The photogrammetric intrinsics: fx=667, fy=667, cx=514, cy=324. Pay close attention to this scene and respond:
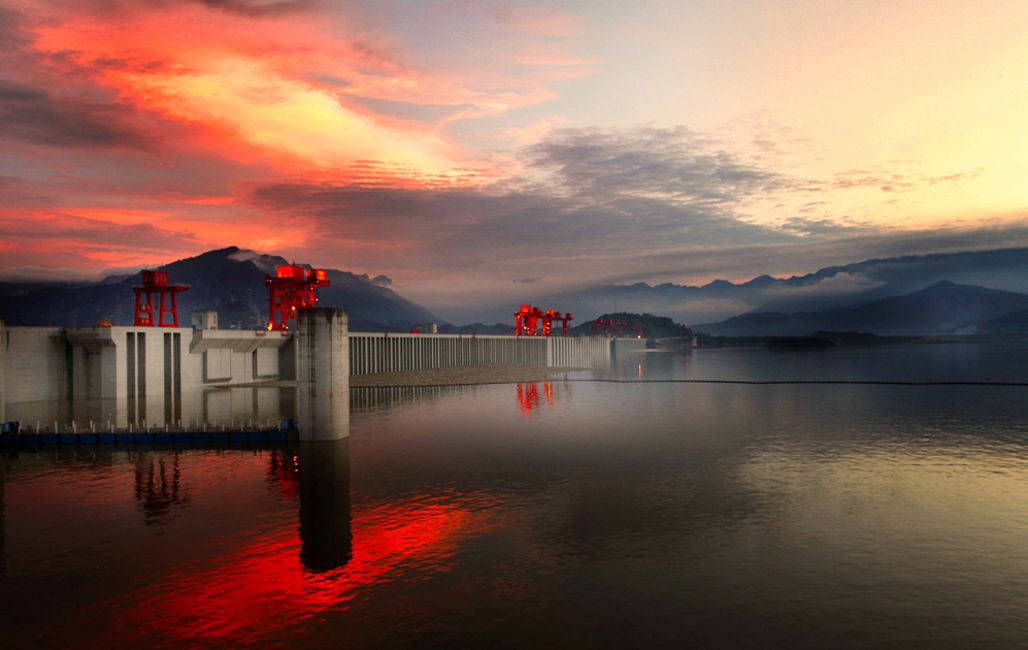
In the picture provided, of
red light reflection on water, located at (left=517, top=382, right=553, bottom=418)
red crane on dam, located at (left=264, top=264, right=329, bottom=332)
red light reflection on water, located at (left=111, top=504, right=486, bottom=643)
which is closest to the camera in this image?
red light reflection on water, located at (left=111, top=504, right=486, bottom=643)

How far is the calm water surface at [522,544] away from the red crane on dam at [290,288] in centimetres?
11001

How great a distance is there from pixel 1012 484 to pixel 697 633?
37.7 meters

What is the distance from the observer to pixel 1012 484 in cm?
4788

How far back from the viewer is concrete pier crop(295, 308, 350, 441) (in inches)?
2483

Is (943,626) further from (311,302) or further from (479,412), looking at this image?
(311,302)

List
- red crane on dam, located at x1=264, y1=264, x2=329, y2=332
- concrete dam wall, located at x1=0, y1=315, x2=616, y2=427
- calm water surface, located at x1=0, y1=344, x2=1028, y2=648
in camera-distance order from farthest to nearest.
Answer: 1. red crane on dam, located at x1=264, y1=264, x2=329, y2=332
2. concrete dam wall, located at x1=0, y1=315, x2=616, y2=427
3. calm water surface, located at x1=0, y1=344, x2=1028, y2=648

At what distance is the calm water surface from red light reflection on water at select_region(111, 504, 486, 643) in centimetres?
12

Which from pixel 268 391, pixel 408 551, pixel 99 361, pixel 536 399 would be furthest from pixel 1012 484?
pixel 99 361

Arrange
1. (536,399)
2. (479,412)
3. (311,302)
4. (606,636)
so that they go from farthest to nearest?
(311,302) → (536,399) → (479,412) → (606,636)

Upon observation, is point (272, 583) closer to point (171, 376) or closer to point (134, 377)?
point (134, 377)

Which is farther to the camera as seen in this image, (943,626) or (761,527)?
(761,527)

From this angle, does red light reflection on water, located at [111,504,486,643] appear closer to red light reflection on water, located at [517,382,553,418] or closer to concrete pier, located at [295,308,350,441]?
concrete pier, located at [295,308,350,441]

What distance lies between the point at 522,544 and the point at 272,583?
471 inches

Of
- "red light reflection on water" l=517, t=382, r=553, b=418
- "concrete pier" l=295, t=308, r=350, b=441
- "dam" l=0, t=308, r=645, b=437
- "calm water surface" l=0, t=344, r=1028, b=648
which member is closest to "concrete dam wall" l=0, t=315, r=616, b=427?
"dam" l=0, t=308, r=645, b=437
